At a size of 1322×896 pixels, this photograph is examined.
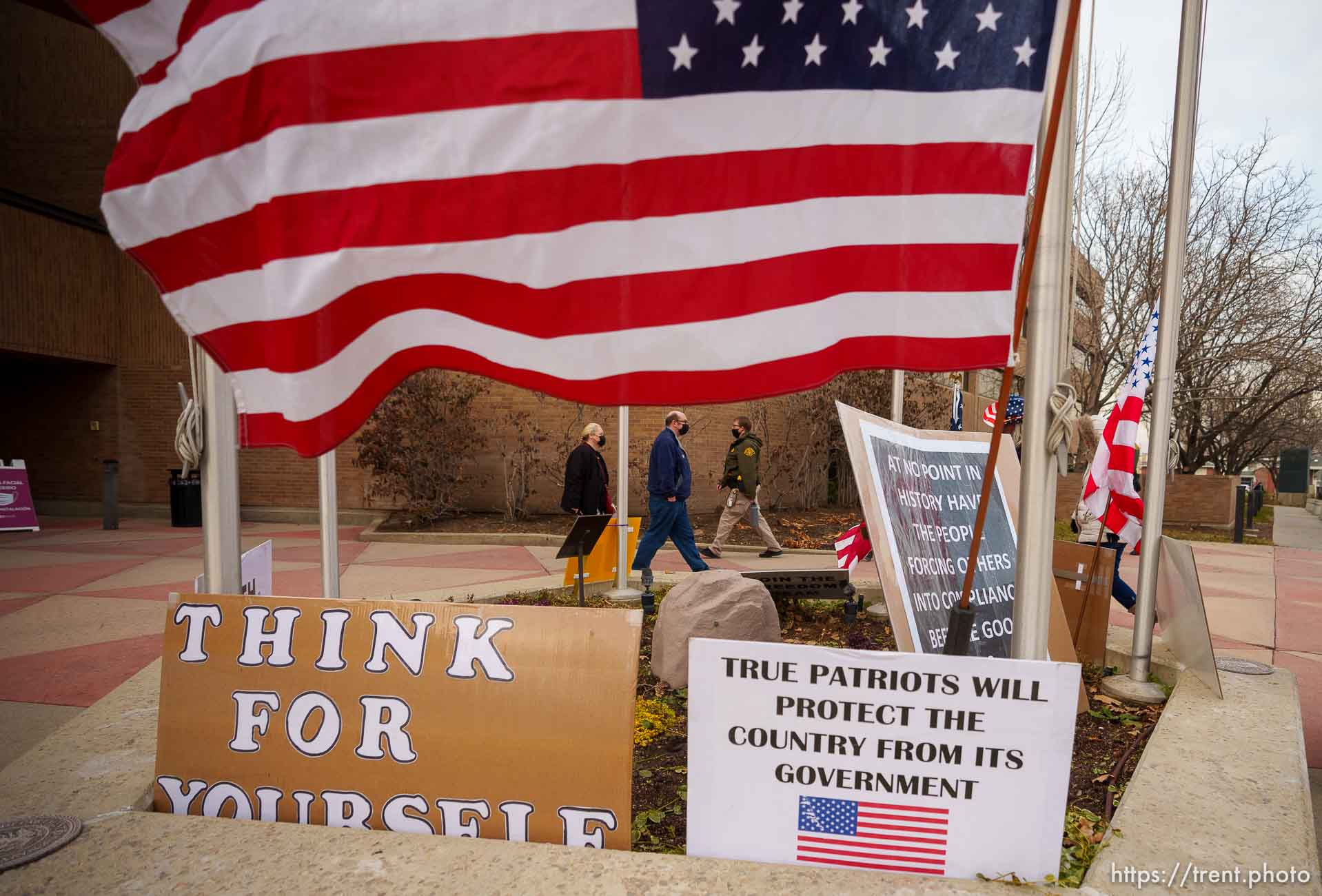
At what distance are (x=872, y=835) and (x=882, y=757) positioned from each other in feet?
0.81

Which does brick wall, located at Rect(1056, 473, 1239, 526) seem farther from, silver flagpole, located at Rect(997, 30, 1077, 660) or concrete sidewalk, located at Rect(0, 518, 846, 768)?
silver flagpole, located at Rect(997, 30, 1077, 660)

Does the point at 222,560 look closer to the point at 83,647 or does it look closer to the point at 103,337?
the point at 83,647

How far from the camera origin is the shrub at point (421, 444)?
50.8 ft

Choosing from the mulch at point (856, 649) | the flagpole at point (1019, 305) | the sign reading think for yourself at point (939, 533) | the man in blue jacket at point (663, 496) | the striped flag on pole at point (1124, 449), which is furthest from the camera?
the man in blue jacket at point (663, 496)

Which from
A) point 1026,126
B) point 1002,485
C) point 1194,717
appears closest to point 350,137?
point 1026,126

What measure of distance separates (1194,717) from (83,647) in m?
7.29

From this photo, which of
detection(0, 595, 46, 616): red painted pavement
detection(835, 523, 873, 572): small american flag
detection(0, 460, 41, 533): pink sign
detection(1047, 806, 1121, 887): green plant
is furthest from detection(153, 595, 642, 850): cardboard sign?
detection(0, 460, 41, 533): pink sign

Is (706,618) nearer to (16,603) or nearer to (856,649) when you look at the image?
(856,649)

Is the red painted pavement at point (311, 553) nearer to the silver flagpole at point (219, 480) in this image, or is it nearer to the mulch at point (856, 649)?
the mulch at point (856, 649)

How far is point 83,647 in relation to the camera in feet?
19.8

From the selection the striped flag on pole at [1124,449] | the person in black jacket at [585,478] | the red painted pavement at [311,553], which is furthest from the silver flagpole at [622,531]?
the red painted pavement at [311,553]

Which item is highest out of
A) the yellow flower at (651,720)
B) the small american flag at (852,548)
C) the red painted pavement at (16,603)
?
the small american flag at (852,548)

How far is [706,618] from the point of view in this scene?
5043mm

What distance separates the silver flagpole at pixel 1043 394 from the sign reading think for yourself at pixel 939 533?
57.5 inches
